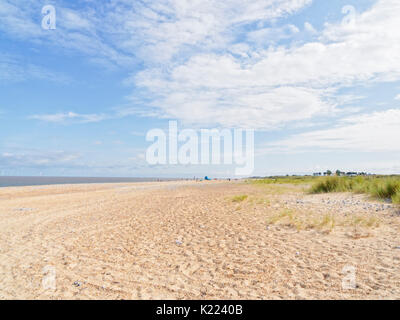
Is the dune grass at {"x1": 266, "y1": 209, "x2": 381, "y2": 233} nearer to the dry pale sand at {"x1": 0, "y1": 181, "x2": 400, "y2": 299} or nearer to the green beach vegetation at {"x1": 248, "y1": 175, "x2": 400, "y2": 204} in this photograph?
the dry pale sand at {"x1": 0, "y1": 181, "x2": 400, "y2": 299}

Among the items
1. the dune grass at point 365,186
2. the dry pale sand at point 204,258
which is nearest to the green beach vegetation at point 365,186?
the dune grass at point 365,186

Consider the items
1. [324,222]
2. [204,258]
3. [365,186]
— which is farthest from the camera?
[365,186]

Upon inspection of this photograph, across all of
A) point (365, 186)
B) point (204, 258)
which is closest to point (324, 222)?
point (204, 258)

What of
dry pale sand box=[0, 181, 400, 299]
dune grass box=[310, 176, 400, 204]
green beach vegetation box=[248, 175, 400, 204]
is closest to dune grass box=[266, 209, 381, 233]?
dry pale sand box=[0, 181, 400, 299]

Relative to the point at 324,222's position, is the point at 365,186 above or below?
above

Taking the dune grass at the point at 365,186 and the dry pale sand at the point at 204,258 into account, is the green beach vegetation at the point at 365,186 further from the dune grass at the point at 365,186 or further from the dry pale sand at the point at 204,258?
the dry pale sand at the point at 204,258

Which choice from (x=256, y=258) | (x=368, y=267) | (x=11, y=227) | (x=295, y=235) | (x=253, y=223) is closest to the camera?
(x=368, y=267)

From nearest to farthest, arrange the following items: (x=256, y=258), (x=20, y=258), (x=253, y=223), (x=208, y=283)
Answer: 1. (x=208, y=283)
2. (x=256, y=258)
3. (x=20, y=258)
4. (x=253, y=223)

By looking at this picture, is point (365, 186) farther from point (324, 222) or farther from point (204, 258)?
point (204, 258)

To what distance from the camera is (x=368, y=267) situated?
5.11m
